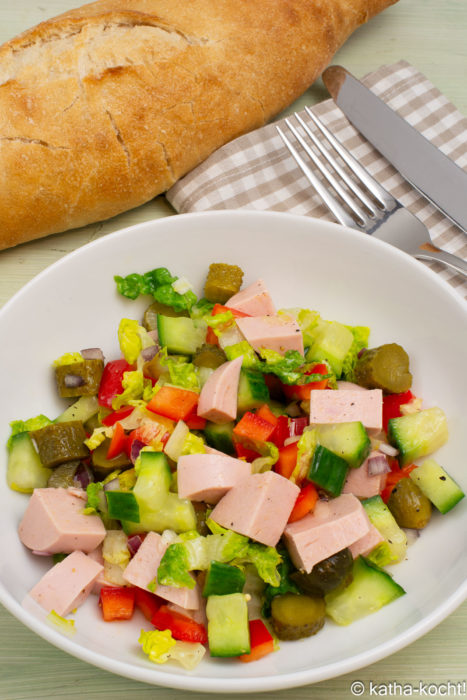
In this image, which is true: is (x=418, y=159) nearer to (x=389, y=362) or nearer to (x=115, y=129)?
(x=389, y=362)

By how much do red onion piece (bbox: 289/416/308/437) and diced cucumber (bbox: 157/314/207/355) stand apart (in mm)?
403

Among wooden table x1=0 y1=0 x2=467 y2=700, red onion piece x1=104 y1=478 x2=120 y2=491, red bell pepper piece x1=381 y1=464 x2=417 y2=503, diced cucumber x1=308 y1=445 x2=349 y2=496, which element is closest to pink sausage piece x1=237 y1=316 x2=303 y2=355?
diced cucumber x1=308 y1=445 x2=349 y2=496

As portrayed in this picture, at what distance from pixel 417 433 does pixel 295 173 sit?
4.18 ft

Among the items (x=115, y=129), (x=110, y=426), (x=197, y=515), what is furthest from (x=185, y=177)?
(x=197, y=515)

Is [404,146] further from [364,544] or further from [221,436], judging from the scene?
[364,544]

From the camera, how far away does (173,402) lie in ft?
6.54

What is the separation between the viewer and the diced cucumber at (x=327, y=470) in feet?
6.09

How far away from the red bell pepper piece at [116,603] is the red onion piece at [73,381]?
0.62 m

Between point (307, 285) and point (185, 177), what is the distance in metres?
0.76

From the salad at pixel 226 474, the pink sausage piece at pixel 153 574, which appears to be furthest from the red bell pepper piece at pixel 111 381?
the pink sausage piece at pixel 153 574

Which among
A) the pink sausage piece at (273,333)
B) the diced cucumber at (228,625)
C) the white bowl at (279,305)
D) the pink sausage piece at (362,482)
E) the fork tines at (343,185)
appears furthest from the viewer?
the fork tines at (343,185)

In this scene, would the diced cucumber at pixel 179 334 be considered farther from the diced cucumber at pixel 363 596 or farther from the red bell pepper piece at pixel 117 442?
the diced cucumber at pixel 363 596

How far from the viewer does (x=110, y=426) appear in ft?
6.73

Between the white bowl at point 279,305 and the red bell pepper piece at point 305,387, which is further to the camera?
the red bell pepper piece at point 305,387
